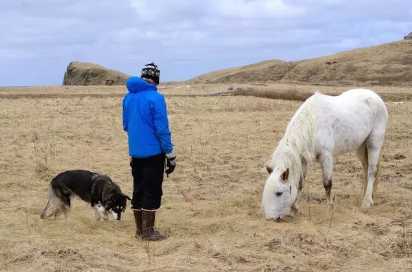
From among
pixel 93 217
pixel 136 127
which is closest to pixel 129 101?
pixel 136 127

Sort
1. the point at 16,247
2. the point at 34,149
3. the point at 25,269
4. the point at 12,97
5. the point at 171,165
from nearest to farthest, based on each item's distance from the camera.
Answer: the point at 25,269 → the point at 16,247 → the point at 171,165 → the point at 34,149 → the point at 12,97

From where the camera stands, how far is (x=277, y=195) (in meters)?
7.70

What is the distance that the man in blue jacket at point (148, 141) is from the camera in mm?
6922

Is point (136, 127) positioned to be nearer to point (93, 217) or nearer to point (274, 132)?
point (93, 217)

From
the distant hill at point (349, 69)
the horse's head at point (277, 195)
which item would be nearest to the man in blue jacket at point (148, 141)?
the horse's head at point (277, 195)

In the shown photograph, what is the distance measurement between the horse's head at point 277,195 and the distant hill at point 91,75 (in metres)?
34.2

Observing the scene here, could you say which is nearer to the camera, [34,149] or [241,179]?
[241,179]

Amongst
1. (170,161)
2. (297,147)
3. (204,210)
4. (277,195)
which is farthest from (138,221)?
(297,147)

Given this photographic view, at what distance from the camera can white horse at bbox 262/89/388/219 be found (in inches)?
305

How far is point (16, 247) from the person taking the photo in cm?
645

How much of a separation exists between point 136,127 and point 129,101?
334 millimetres

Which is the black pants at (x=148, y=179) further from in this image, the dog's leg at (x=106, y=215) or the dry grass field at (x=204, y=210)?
the dog's leg at (x=106, y=215)

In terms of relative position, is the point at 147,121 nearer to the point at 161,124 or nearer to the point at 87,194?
the point at 161,124

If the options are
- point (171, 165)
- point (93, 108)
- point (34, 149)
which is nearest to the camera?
point (171, 165)
